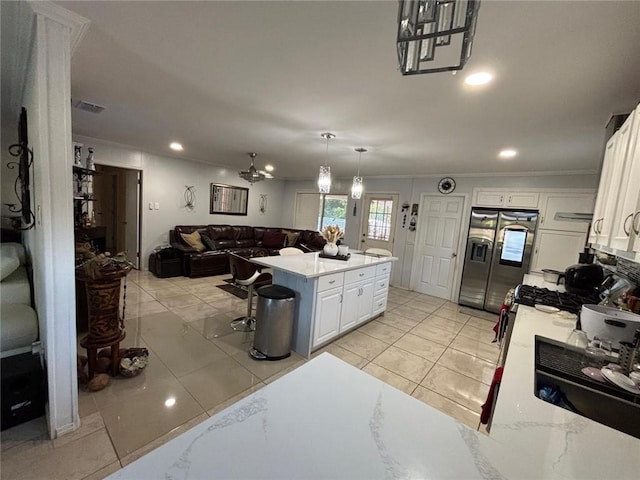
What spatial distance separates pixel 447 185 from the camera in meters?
5.08

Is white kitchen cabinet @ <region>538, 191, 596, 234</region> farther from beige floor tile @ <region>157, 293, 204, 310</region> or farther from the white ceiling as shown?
beige floor tile @ <region>157, 293, 204, 310</region>

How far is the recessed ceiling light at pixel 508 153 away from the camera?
3.18m

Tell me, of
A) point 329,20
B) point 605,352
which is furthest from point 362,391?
point 329,20

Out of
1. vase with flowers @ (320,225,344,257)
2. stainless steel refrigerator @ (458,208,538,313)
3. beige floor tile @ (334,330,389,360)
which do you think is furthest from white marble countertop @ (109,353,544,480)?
stainless steel refrigerator @ (458,208,538,313)

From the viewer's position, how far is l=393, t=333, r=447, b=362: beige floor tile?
299 cm

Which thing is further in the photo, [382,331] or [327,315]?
[382,331]

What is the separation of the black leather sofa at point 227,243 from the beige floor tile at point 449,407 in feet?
10.8

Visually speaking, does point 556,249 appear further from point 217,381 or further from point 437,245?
point 217,381

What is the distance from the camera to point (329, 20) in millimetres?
1258

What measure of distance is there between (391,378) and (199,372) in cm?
172

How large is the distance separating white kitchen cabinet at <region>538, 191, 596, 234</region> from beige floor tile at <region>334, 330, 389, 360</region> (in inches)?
129

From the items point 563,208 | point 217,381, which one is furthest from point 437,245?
point 217,381

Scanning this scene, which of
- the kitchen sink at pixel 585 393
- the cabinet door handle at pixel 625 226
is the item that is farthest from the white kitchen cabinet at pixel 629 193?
the kitchen sink at pixel 585 393

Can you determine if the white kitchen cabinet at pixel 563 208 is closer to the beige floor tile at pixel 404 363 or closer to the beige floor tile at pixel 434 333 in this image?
the beige floor tile at pixel 434 333
